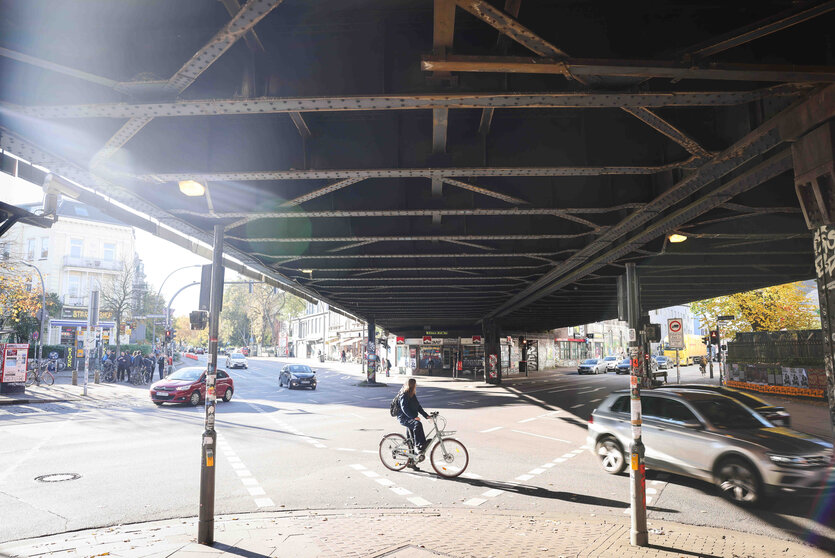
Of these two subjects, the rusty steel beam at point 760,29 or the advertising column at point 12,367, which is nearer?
the rusty steel beam at point 760,29

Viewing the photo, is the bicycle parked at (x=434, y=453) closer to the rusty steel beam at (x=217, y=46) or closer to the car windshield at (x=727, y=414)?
the car windshield at (x=727, y=414)

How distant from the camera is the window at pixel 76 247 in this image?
57469mm

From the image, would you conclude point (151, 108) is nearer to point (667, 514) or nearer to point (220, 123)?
point (220, 123)

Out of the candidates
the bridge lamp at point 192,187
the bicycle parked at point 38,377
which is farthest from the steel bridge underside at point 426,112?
the bicycle parked at point 38,377

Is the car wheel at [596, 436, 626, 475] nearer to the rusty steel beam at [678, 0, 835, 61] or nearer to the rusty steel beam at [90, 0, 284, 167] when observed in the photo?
the rusty steel beam at [678, 0, 835, 61]

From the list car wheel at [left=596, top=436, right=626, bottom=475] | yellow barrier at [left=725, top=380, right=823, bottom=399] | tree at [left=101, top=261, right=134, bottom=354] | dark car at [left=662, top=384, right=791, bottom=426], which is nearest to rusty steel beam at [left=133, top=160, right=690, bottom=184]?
dark car at [left=662, top=384, right=791, bottom=426]

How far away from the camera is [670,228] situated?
1032cm

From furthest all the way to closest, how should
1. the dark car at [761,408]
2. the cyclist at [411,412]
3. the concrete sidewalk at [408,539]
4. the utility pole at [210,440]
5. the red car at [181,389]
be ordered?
the red car at [181,389] → the cyclist at [411,412] → the dark car at [761,408] → the utility pole at [210,440] → the concrete sidewalk at [408,539]

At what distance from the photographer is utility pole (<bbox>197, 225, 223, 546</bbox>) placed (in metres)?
5.97

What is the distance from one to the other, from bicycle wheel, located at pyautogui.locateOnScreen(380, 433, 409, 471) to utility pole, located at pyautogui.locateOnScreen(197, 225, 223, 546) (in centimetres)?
412

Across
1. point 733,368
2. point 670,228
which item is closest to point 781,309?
point 733,368

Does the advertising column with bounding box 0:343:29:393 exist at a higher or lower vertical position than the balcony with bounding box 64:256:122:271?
lower

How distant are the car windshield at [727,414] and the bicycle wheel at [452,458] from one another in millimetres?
3939

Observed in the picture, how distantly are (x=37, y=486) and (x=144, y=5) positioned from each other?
752 cm
